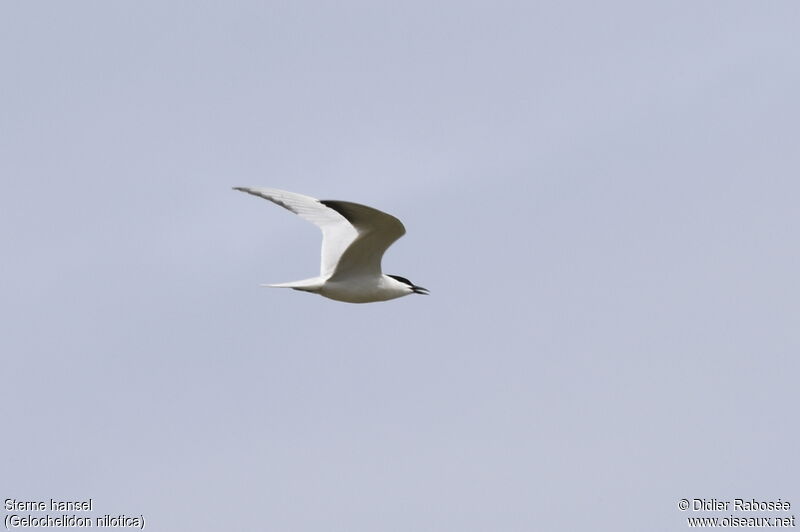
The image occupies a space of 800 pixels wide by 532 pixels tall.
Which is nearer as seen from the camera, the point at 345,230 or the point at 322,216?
the point at 345,230

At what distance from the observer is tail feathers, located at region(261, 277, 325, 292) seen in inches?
701

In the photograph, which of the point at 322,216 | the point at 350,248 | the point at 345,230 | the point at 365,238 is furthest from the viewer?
the point at 322,216

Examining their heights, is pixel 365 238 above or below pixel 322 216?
below

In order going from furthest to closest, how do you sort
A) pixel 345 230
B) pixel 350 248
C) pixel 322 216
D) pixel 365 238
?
pixel 322 216, pixel 345 230, pixel 350 248, pixel 365 238

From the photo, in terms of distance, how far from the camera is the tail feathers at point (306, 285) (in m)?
17.8

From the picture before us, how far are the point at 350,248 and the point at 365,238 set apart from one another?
1.37ft

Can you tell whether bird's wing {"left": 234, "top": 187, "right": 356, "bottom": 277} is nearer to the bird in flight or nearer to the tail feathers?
Answer: the bird in flight

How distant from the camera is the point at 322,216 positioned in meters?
20.2

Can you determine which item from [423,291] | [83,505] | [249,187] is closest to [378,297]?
[423,291]

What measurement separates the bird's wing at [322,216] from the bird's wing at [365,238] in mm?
1407

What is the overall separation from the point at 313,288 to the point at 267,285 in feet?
2.32

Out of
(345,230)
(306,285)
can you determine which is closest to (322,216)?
(345,230)

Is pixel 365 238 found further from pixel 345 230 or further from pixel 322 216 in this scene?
pixel 322 216

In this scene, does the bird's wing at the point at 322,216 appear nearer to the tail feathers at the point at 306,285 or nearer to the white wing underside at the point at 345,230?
the white wing underside at the point at 345,230
